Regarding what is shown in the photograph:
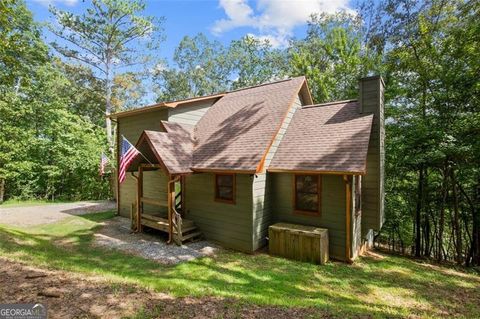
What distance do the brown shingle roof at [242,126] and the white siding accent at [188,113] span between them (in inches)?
10.4

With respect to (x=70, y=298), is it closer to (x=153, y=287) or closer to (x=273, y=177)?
(x=153, y=287)

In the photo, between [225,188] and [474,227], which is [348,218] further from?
[474,227]

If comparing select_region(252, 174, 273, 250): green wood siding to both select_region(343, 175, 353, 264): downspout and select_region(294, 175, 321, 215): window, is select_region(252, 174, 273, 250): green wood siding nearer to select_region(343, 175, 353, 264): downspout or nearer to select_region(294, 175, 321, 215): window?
select_region(294, 175, 321, 215): window

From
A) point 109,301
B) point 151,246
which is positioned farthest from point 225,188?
point 109,301

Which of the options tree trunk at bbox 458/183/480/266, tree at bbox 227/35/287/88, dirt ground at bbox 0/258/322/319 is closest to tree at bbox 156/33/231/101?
tree at bbox 227/35/287/88

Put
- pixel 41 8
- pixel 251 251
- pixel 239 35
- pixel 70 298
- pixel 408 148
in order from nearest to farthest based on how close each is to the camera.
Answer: pixel 70 298
pixel 251 251
pixel 408 148
pixel 41 8
pixel 239 35

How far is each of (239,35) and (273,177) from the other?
24.2 metres

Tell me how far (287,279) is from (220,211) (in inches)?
136

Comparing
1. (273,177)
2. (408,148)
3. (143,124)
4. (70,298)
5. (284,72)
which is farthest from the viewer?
(284,72)

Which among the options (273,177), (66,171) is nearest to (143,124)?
(273,177)

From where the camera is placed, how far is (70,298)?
3.92 metres

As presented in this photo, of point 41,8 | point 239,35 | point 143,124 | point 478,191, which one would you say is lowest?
point 478,191

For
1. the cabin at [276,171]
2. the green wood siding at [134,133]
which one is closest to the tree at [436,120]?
the cabin at [276,171]

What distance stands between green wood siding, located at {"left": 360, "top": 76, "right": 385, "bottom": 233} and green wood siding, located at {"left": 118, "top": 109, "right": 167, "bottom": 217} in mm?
7730
